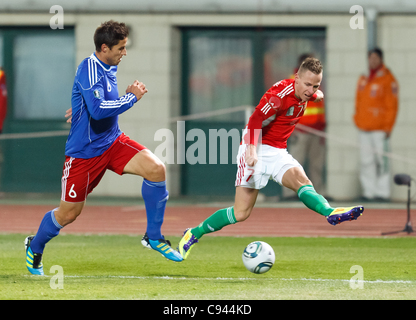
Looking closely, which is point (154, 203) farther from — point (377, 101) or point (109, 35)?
point (377, 101)

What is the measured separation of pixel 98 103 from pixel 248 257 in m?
1.80

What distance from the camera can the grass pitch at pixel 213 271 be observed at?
582 centimetres

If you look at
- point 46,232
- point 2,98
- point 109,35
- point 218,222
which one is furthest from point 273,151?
point 2,98

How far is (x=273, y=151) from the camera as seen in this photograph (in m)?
7.09

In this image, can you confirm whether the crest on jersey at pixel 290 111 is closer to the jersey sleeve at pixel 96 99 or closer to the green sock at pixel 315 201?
the green sock at pixel 315 201

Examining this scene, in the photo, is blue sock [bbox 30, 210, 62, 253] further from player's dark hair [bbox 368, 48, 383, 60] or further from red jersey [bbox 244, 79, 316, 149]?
player's dark hair [bbox 368, 48, 383, 60]

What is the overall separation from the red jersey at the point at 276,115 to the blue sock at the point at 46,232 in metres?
1.79

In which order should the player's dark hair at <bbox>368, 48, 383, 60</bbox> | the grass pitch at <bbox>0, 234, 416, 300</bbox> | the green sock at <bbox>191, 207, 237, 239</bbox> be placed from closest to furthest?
the grass pitch at <bbox>0, 234, 416, 300</bbox> < the green sock at <bbox>191, 207, 237, 239</bbox> < the player's dark hair at <bbox>368, 48, 383, 60</bbox>

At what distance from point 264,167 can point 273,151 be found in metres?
0.18

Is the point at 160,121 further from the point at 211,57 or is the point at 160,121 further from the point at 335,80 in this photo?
the point at 335,80

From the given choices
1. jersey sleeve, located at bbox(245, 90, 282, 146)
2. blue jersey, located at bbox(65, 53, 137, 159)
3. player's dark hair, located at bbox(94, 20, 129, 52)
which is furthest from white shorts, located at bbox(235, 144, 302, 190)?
player's dark hair, located at bbox(94, 20, 129, 52)

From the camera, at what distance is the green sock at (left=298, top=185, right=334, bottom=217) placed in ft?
21.5

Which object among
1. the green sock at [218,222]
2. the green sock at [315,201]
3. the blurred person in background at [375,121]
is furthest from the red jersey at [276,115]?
the blurred person in background at [375,121]
